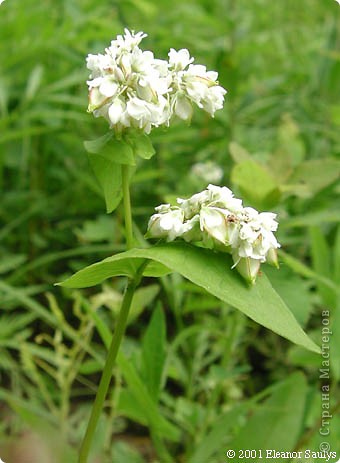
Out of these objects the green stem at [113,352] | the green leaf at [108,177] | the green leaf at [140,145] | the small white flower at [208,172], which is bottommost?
the green stem at [113,352]

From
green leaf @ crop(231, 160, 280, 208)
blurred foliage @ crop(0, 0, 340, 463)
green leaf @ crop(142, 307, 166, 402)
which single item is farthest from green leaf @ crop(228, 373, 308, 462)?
green leaf @ crop(231, 160, 280, 208)

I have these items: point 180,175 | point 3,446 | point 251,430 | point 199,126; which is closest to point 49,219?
point 180,175

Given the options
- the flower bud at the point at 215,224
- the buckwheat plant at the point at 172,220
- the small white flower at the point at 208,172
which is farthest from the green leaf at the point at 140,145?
the small white flower at the point at 208,172

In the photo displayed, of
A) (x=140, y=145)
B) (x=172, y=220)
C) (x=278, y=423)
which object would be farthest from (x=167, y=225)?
(x=278, y=423)

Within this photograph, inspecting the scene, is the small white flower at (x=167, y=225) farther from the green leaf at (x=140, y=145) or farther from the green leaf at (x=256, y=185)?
the green leaf at (x=256, y=185)

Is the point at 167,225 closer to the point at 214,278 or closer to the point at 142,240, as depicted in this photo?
the point at 214,278

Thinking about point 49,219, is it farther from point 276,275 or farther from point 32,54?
point 276,275
